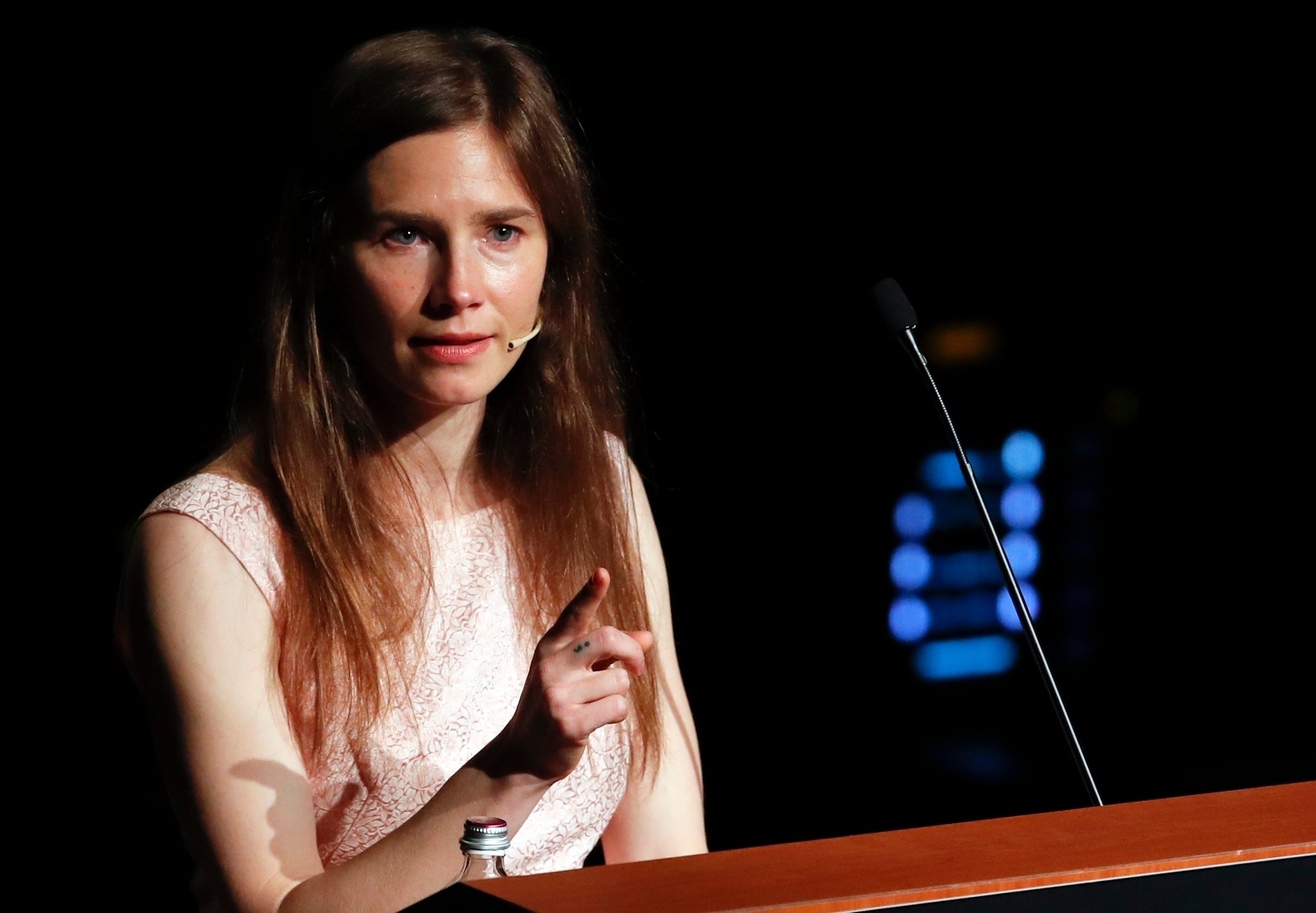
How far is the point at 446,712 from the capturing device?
5.16 ft

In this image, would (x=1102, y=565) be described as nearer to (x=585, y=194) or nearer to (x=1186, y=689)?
(x=1186, y=689)

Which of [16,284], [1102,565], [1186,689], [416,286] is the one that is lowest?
[1186,689]

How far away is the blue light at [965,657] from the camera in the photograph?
162 inches

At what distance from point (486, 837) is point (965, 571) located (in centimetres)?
356

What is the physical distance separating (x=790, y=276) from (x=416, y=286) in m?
A: 2.30

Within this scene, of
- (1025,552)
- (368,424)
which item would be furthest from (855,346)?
(368,424)

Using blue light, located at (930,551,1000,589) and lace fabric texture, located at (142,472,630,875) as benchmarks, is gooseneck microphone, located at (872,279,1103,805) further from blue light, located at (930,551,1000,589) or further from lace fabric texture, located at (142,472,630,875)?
blue light, located at (930,551,1000,589)

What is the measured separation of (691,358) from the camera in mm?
3686

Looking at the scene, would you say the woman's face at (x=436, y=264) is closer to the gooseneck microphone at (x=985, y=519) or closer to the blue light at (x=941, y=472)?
the gooseneck microphone at (x=985, y=519)

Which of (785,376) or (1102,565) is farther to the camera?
(1102,565)

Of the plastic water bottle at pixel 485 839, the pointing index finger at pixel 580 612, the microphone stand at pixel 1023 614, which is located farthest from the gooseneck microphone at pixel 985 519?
the plastic water bottle at pixel 485 839

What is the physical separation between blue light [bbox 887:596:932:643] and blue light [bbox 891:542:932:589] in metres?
0.05

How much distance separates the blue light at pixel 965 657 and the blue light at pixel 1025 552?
21 centimetres

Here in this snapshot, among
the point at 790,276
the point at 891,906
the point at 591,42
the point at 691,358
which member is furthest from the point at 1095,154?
the point at 891,906
